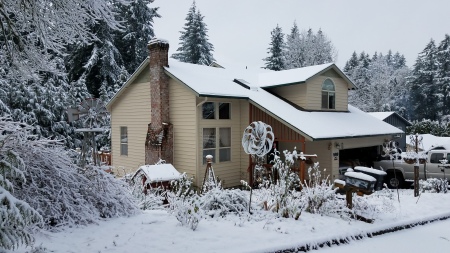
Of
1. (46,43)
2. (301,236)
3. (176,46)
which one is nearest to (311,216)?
(301,236)

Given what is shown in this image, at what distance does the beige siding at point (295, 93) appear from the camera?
15078mm

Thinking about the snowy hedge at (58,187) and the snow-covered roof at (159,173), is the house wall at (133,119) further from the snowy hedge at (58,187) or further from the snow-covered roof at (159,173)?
the snowy hedge at (58,187)

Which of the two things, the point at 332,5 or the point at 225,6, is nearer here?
the point at 225,6

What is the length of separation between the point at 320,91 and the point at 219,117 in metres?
5.41

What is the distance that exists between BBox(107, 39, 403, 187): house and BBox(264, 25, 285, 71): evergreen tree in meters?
22.5

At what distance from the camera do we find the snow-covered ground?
514 centimetres

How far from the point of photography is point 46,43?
5789 mm

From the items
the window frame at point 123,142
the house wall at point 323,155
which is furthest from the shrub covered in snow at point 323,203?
the window frame at point 123,142

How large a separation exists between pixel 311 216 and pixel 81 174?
495 cm

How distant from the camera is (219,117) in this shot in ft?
45.5

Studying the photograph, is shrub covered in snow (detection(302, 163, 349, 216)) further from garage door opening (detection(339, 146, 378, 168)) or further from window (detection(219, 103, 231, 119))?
garage door opening (detection(339, 146, 378, 168))

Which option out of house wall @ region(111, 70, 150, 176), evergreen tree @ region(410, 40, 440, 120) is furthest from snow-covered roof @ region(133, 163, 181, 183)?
evergreen tree @ region(410, 40, 440, 120)

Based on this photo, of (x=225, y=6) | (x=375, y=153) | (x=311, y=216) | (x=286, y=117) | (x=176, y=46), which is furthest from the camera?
(x=176, y=46)

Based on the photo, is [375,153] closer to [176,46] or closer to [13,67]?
[13,67]
